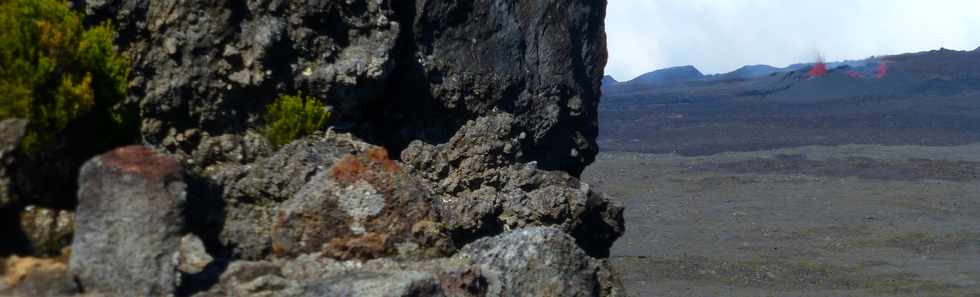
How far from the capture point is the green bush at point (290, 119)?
779cm

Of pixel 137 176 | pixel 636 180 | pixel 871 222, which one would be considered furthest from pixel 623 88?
pixel 137 176

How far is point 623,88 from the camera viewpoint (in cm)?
5138

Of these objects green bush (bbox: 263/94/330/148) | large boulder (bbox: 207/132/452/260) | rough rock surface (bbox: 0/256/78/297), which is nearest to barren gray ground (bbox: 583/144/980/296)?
green bush (bbox: 263/94/330/148)

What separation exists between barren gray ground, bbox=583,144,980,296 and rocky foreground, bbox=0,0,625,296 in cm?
785

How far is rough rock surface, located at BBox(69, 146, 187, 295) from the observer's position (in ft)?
18.7

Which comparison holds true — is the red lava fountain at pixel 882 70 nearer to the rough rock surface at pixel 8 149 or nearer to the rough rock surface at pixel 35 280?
A: the rough rock surface at pixel 8 149

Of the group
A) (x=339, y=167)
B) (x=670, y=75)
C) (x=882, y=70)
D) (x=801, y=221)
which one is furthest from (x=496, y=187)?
(x=670, y=75)

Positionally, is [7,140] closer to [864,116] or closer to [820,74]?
[864,116]

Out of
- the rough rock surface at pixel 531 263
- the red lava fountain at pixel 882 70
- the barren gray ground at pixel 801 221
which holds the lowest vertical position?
the barren gray ground at pixel 801 221

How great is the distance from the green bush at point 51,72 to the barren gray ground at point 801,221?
33.7ft

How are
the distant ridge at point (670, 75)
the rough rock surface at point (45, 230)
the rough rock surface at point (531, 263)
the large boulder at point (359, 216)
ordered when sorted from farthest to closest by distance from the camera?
the distant ridge at point (670, 75) → the rough rock surface at point (531, 263) → the large boulder at point (359, 216) → the rough rock surface at point (45, 230)

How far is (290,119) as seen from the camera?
25.7 feet

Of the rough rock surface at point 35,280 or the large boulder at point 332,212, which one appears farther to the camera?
the large boulder at point 332,212

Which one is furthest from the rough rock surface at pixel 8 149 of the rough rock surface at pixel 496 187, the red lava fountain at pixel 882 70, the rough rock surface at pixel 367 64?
the red lava fountain at pixel 882 70
